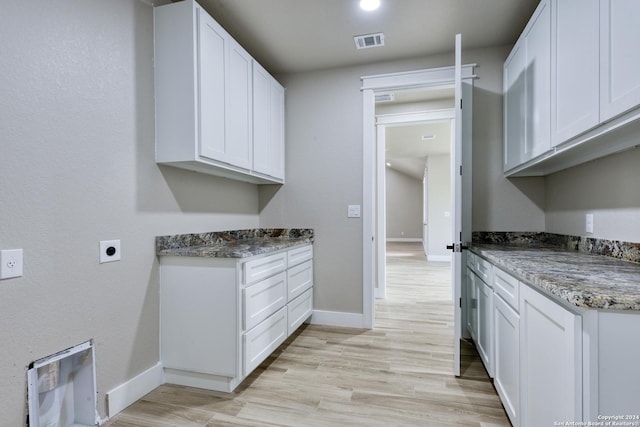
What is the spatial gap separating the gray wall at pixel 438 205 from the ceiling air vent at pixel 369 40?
18.6 ft

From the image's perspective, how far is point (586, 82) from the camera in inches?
56.2

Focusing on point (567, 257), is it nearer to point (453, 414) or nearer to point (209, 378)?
point (453, 414)

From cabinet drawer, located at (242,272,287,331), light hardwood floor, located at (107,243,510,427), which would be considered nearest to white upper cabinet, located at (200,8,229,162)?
cabinet drawer, located at (242,272,287,331)

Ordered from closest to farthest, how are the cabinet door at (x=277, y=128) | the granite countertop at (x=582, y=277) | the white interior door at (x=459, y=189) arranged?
the granite countertop at (x=582, y=277), the white interior door at (x=459, y=189), the cabinet door at (x=277, y=128)

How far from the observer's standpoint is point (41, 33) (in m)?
1.42

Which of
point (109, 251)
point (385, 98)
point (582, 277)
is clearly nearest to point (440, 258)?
point (385, 98)

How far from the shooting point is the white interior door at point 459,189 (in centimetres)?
213

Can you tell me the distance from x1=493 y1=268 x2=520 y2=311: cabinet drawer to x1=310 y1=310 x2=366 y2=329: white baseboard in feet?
4.97

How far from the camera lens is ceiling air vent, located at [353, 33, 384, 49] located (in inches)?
103

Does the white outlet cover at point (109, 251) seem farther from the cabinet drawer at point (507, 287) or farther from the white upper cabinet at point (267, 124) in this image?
the cabinet drawer at point (507, 287)

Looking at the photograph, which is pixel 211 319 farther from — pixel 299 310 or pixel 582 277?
pixel 582 277

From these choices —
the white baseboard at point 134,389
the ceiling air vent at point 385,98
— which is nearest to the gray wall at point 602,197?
the ceiling air vent at point 385,98

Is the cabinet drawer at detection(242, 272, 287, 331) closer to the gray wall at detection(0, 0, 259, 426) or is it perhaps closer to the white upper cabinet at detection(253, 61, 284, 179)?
the gray wall at detection(0, 0, 259, 426)

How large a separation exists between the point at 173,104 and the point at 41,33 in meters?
0.67
